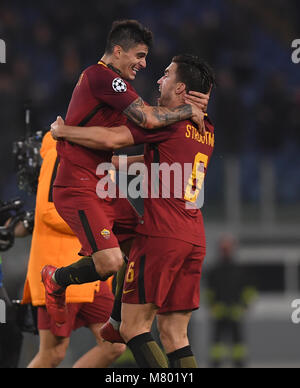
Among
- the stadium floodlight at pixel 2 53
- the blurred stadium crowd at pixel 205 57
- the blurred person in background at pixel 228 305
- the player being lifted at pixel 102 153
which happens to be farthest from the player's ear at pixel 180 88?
the stadium floodlight at pixel 2 53

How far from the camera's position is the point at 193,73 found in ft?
16.6

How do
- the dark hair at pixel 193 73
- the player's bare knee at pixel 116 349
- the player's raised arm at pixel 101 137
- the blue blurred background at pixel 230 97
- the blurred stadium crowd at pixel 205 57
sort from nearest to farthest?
the player's raised arm at pixel 101 137
the dark hair at pixel 193 73
the player's bare knee at pixel 116 349
the blue blurred background at pixel 230 97
the blurred stadium crowd at pixel 205 57

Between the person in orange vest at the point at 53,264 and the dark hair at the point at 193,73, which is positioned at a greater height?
the dark hair at the point at 193,73

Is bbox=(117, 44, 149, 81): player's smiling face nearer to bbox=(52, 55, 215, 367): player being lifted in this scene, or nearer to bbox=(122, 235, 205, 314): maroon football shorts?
bbox=(52, 55, 215, 367): player being lifted

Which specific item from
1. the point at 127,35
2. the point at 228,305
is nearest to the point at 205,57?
the point at 228,305

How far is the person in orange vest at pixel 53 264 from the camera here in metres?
5.91

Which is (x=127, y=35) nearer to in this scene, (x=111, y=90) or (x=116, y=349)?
(x=111, y=90)

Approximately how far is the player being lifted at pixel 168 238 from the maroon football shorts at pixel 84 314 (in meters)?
1.11

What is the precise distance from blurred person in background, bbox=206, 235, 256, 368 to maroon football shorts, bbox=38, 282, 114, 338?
4718mm

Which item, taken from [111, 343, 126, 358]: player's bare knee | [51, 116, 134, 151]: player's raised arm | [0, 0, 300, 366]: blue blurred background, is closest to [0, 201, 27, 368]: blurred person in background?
[111, 343, 126, 358]: player's bare knee

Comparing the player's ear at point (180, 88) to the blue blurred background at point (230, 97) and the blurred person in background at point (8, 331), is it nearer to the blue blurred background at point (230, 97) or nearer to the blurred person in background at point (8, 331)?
the blurred person in background at point (8, 331)

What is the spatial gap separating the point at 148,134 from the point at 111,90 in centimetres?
34

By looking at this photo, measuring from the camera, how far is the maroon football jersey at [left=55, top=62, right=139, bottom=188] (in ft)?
16.0
